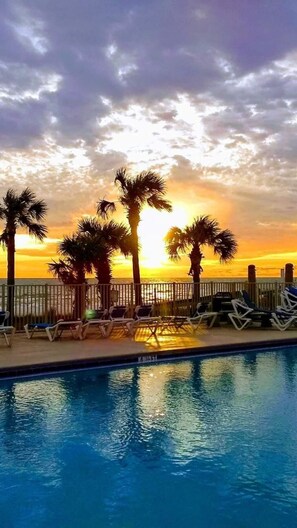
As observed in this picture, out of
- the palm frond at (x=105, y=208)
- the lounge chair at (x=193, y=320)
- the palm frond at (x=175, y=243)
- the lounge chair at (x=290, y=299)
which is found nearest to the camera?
the lounge chair at (x=193, y=320)

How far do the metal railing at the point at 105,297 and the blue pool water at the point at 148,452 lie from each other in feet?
17.5

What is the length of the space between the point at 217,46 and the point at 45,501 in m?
10.6

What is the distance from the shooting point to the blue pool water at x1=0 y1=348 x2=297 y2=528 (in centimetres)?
347

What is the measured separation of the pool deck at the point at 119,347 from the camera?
7.79 m

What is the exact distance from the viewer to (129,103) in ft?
43.7

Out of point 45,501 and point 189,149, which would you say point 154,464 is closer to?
point 45,501

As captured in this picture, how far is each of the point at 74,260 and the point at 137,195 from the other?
3578 mm

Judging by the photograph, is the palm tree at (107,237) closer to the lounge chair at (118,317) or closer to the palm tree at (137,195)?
the palm tree at (137,195)

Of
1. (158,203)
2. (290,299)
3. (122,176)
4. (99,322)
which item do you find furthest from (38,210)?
(290,299)

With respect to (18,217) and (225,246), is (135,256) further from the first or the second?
(18,217)

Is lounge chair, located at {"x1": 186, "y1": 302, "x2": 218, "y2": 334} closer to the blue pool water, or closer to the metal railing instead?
the metal railing

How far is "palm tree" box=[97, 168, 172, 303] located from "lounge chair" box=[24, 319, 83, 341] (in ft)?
25.9

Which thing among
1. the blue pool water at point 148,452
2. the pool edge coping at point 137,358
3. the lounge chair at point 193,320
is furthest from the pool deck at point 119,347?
the blue pool water at point 148,452

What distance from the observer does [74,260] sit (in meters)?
17.7
